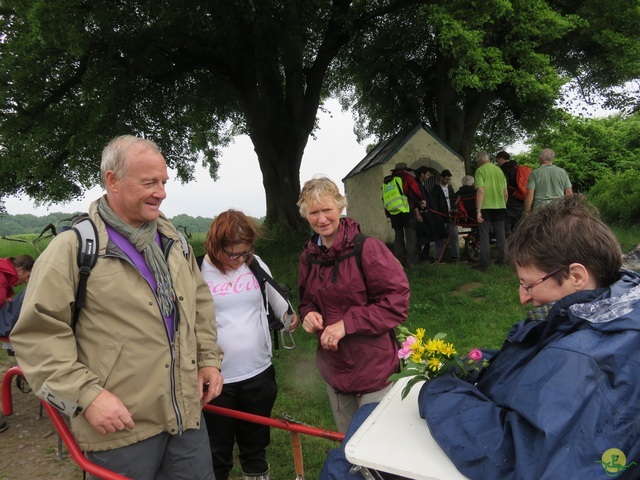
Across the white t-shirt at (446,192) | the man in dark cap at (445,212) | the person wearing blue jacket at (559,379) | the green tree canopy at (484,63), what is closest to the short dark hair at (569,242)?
the person wearing blue jacket at (559,379)

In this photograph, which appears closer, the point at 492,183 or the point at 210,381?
the point at 210,381

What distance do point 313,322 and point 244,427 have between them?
91 cm

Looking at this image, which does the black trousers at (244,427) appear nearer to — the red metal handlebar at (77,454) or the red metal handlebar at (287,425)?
the red metal handlebar at (287,425)

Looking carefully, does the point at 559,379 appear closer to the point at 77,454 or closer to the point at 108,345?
the point at 108,345

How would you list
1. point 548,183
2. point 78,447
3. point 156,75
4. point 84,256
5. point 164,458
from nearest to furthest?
1. point 84,256
2. point 78,447
3. point 164,458
4. point 548,183
5. point 156,75

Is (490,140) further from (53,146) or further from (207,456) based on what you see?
(207,456)

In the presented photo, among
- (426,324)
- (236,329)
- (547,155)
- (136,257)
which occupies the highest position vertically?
(547,155)

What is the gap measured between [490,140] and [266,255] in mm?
12977

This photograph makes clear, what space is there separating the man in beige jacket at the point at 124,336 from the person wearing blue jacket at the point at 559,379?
1099 mm

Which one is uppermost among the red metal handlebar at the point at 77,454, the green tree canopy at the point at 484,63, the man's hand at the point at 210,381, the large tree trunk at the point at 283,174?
the green tree canopy at the point at 484,63

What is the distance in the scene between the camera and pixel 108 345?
179 centimetres

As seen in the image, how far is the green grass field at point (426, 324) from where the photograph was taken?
12.4ft

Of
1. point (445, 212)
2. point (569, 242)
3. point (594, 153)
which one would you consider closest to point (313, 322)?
point (569, 242)

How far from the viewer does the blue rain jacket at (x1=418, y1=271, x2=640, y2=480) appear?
1080mm
